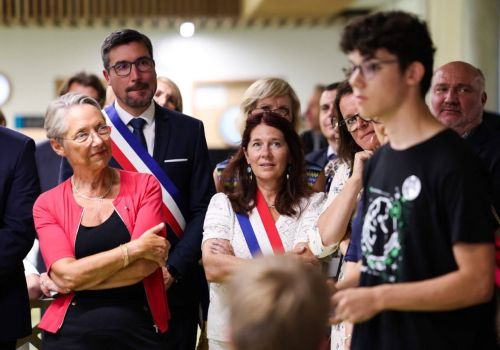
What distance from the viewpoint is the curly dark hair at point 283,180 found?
3234 millimetres

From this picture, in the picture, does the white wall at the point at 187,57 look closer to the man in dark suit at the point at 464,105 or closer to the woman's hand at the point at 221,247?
the man in dark suit at the point at 464,105

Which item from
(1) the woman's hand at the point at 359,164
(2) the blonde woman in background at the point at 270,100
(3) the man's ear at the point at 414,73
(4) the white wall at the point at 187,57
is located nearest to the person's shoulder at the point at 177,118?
(2) the blonde woman in background at the point at 270,100

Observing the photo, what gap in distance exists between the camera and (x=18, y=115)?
11711 mm

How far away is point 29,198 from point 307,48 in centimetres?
953

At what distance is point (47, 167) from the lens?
4828mm

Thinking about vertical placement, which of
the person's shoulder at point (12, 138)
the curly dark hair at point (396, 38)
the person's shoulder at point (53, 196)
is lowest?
the person's shoulder at point (53, 196)

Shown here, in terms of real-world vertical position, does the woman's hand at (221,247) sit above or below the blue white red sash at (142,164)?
below

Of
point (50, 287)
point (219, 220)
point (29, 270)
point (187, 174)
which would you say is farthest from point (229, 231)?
point (29, 270)

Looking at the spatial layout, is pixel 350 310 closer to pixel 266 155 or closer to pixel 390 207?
pixel 390 207

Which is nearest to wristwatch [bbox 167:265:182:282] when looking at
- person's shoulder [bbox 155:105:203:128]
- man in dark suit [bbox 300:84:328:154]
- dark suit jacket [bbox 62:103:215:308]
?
dark suit jacket [bbox 62:103:215:308]

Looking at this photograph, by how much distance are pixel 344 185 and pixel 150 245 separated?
0.70 m

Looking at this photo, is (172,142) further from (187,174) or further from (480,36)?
(480,36)

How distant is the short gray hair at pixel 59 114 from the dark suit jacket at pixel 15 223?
0.10m

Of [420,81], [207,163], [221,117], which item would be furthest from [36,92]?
[420,81]
